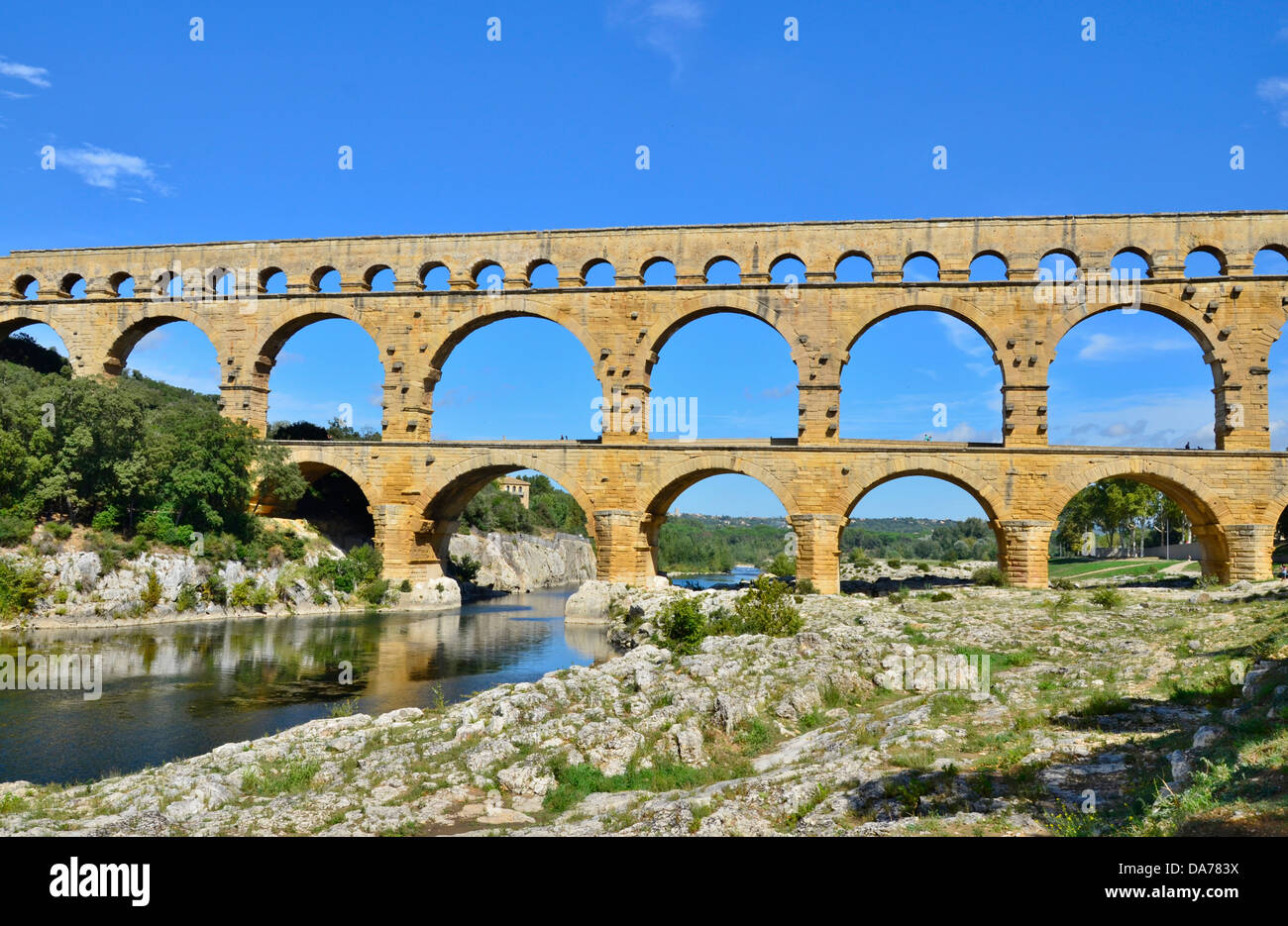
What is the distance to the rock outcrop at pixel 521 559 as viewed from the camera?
46125 mm

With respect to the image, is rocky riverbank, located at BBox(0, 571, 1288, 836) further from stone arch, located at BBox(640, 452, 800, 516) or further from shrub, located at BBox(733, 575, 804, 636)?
stone arch, located at BBox(640, 452, 800, 516)

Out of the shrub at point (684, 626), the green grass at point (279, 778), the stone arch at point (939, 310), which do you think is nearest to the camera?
the green grass at point (279, 778)

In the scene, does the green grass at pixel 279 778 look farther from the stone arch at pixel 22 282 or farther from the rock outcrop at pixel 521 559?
the stone arch at pixel 22 282

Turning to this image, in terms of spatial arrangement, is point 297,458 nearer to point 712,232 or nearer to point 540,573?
point 712,232

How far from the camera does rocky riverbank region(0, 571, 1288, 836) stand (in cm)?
669

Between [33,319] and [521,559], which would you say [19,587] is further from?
[521,559]

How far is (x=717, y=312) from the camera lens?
1204 inches

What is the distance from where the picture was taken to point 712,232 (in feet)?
99.5

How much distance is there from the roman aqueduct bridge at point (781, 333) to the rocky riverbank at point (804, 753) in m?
12.6

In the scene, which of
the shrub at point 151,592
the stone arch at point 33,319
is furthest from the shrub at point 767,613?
the stone arch at point 33,319

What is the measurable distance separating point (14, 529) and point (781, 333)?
2556cm

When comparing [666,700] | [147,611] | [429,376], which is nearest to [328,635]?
[147,611]

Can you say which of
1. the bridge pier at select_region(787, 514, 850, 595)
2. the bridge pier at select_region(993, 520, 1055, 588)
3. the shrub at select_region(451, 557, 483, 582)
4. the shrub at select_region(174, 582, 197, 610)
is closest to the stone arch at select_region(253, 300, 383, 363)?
the shrub at select_region(174, 582, 197, 610)
